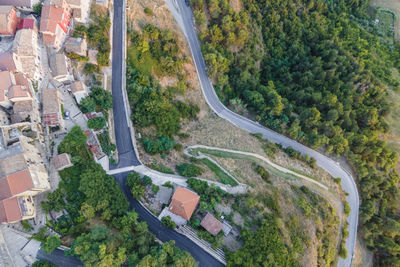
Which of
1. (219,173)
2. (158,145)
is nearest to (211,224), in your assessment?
(219,173)

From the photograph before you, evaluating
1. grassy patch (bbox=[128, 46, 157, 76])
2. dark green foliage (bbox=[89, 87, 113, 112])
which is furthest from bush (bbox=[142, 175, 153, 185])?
grassy patch (bbox=[128, 46, 157, 76])

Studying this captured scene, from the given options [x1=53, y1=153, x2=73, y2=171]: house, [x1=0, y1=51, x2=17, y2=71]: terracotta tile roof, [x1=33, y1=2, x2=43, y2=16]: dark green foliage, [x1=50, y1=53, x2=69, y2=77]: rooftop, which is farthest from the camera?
[x1=33, y1=2, x2=43, y2=16]: dark green foliage

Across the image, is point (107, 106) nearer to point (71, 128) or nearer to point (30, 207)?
point (71, 128)

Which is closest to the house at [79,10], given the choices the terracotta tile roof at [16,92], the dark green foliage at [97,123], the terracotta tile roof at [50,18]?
the terracotta tile roof at [50,18]

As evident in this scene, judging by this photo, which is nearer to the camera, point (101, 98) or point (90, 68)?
point (101, 98)

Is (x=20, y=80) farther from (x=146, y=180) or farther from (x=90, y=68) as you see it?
(x=146, y=180)

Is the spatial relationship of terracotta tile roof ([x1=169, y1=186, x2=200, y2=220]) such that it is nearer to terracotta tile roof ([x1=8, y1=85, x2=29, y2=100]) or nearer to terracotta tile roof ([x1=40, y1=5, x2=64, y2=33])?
terracotta tile roof ([x1=8, y1=85, x2=29, y2=100])

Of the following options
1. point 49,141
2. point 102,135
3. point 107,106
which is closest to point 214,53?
point 107,106
